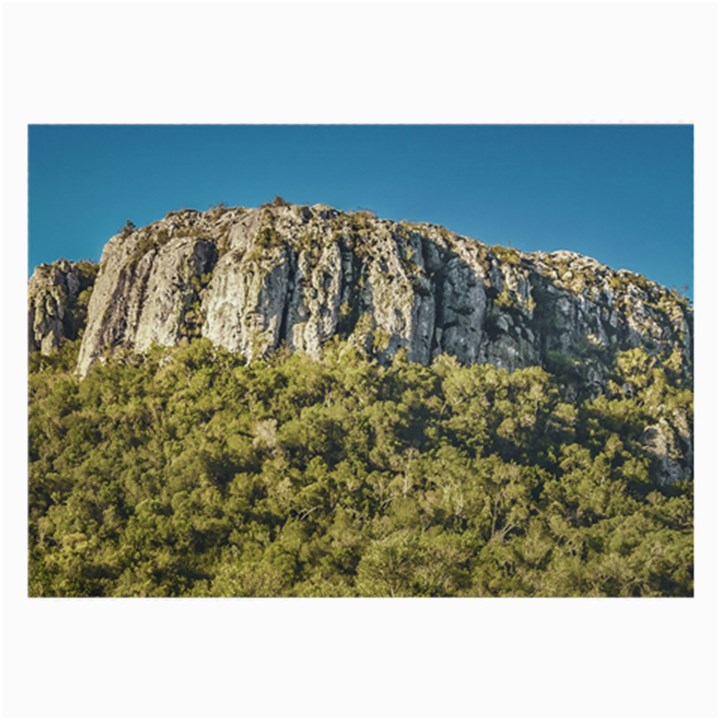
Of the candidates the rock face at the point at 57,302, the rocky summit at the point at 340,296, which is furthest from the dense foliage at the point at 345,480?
the rocky summit at the point at 340,296

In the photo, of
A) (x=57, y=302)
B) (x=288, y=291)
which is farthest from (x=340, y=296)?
(x=57, y=302)

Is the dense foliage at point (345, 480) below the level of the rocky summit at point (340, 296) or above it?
below

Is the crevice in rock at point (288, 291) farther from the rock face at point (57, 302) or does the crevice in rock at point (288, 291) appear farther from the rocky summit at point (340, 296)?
the rock face at point (57, 302)

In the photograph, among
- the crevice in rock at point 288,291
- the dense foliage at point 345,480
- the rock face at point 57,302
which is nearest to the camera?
the dense foliage at point 345,480

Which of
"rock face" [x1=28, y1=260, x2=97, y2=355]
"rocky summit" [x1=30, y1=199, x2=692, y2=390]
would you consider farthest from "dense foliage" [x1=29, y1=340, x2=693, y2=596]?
"rocky summit" [x1=30, y1=199, x2=692, y2=390]

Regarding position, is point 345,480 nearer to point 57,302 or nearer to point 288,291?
point 288,291
